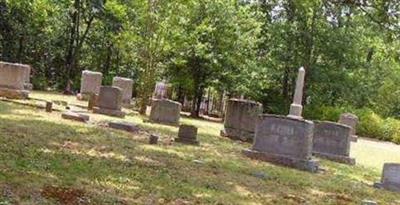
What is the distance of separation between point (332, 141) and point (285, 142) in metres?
3.83

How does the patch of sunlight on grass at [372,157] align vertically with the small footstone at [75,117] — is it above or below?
Result: below

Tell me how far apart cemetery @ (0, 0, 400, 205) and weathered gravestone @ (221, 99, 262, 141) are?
0.03m

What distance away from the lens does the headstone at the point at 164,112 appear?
18719 millimetres

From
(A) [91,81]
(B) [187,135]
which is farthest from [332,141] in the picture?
(A) [91,81]

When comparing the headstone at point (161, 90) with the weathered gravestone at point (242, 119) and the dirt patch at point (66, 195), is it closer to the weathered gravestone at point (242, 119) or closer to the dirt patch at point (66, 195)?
the weathered gravestone at point (242, 119)

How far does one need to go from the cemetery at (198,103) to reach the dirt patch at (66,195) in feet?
0.12

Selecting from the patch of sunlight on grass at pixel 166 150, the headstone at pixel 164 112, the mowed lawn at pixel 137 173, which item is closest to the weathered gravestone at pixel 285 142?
the mowed lawn at pixel 137 173

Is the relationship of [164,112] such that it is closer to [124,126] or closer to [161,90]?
[124,126]

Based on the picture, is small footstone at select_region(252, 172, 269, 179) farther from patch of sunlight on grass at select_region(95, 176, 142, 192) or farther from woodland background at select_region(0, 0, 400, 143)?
woodland background at select_region(0, 0, 400, 143)

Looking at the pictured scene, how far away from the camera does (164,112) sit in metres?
18.8

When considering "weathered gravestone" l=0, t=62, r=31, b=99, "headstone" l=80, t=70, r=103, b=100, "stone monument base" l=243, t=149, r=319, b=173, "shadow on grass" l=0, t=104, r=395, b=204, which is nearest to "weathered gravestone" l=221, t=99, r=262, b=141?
"shadow on grass" l=0, t=104, r=395, b=204

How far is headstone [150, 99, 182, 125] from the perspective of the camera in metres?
18.7

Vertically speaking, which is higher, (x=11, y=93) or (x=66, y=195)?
(x=11, y=93)

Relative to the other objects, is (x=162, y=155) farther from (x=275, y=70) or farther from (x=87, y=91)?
(x=275, y=70)
